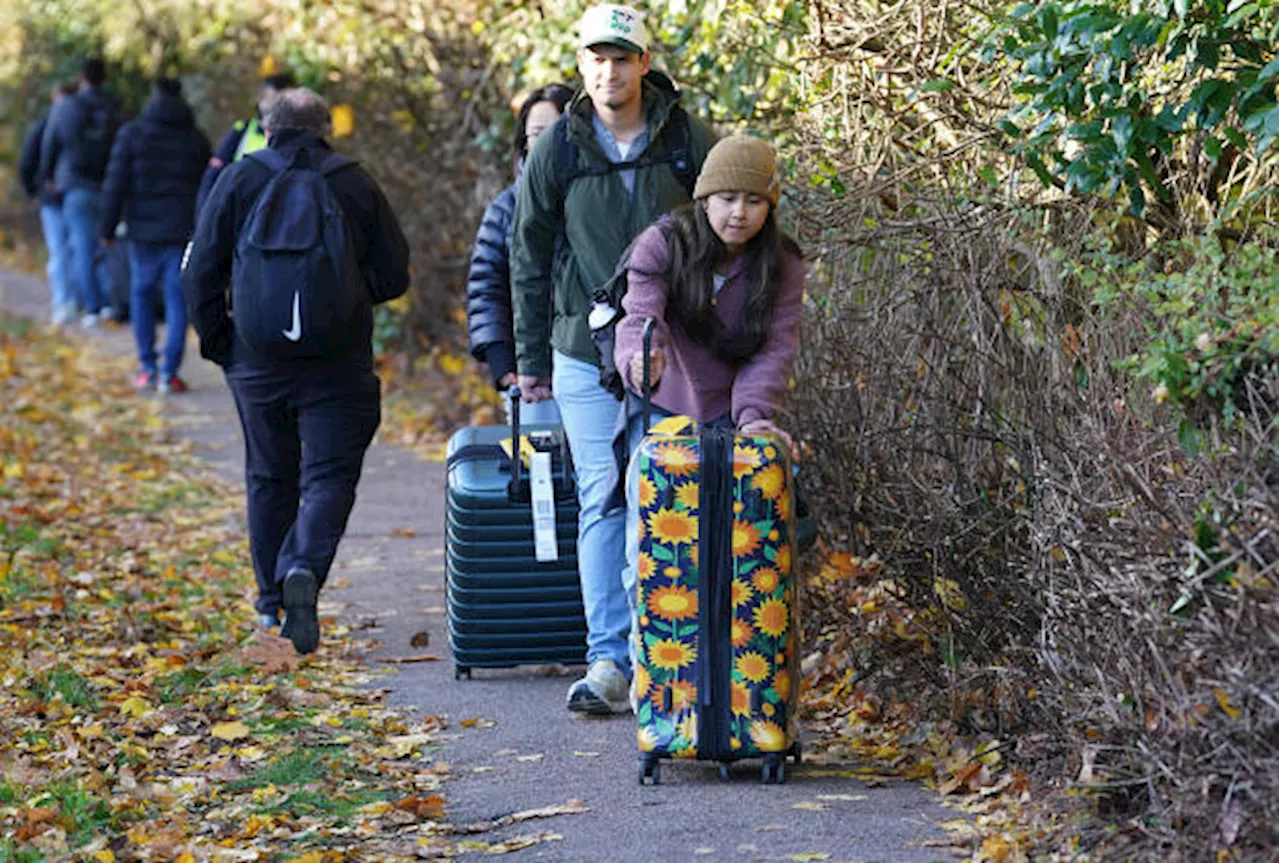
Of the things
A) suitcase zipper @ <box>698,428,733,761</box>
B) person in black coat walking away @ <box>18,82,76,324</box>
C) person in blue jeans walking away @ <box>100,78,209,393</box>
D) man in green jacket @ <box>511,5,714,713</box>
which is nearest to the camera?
suitcase zipper @ <box>698,428,733,761</box>

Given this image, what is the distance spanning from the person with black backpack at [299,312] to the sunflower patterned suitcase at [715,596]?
2131 mm

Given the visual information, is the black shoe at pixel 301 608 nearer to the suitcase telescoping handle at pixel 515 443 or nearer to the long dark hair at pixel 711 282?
the suitcase telescoping handle at pixel 515 443

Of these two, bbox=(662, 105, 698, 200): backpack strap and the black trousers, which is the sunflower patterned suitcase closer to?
bbox=(662, 105, 698, 200): backpack strap

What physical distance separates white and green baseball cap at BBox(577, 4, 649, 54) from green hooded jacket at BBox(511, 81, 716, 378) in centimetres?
23

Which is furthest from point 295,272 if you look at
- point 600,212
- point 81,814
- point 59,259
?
point 59,259

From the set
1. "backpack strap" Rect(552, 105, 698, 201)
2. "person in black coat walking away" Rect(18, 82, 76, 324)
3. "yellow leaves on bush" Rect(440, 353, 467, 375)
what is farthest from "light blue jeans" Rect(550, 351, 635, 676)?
"person in black coat walking away" Rect(18, 82, 76, 324)

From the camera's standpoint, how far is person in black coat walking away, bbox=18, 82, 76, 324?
19.7m

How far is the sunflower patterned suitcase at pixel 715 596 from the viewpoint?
5.61 m

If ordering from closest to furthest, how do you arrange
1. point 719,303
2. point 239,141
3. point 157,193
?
point 719,303, point 239,141, point 157,193

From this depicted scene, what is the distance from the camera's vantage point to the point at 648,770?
5.81 meters

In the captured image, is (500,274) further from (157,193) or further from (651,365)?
(157,193)

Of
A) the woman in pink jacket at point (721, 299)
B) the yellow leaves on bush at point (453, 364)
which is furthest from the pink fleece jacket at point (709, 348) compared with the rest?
the yellow leaves on bush at point (453, 364)

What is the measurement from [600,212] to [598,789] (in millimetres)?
1800

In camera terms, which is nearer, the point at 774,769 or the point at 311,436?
the point at 774,769
